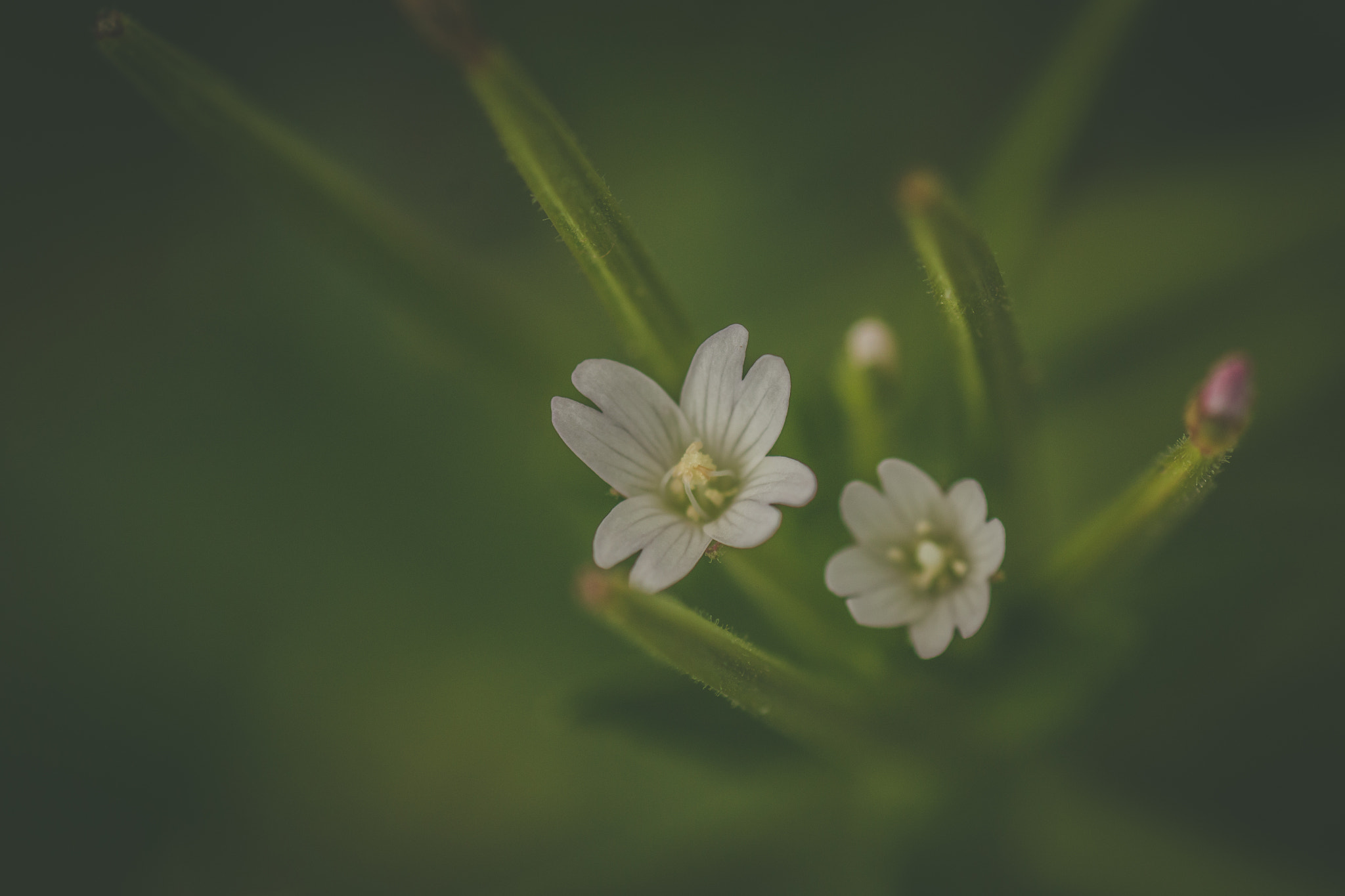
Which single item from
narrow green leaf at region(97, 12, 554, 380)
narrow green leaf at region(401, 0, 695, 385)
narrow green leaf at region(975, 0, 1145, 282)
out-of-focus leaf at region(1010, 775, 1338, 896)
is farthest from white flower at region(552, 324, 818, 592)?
out-of-focus leaf at region(1010, 775, 1338, 896)

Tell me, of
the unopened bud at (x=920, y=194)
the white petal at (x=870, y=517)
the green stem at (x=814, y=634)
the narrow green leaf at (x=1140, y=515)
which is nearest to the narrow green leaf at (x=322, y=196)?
the green stem at (x=814, y=634)

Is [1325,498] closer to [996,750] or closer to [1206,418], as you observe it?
[996,750]

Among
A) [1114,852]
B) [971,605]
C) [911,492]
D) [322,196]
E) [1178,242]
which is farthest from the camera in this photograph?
[1178,242]

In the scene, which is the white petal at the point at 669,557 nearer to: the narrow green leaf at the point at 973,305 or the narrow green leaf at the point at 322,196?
the narrow green leaf at the point at 973,305

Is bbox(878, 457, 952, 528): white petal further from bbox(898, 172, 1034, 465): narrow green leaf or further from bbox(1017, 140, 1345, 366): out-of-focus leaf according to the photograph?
bbox(1017, 140, 1345, 366): out-of-focus leaf

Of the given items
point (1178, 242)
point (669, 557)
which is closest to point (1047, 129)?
point (1178, 242)

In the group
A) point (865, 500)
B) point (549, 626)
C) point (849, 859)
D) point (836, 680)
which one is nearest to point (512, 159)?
point (865, 500)

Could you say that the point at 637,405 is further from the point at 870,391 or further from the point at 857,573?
the point at 870,391
